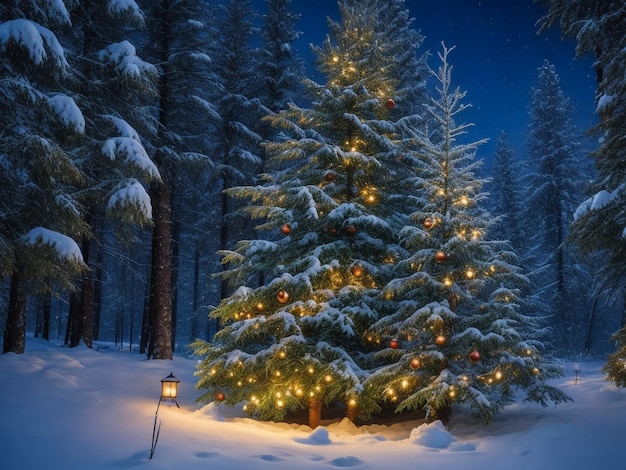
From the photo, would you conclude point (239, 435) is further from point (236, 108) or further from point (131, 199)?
point (236, 108)

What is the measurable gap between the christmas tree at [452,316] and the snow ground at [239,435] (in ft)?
2.04

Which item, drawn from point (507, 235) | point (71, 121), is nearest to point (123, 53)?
point (71, 121)

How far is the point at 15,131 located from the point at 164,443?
6.64 metres

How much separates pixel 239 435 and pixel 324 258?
4065 mm

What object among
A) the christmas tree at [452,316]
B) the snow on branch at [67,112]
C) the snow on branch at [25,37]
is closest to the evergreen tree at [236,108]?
the snow on branch at [67,112]

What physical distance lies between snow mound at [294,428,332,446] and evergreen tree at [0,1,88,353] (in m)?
5.42

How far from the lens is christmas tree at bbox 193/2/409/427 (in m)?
9.10

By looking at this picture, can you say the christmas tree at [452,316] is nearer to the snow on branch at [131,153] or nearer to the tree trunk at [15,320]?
the snow on branch at [131,153]

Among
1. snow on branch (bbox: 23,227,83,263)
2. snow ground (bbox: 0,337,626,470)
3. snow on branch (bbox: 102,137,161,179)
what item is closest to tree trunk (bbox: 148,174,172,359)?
snow on branch (bbox: 102,137,161,179)

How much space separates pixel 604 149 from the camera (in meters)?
9.86

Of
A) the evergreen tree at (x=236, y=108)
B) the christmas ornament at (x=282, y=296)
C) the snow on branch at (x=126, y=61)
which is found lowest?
the christmas ornament at (x=282, y=296)

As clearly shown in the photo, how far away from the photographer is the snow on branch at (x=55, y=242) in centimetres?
879

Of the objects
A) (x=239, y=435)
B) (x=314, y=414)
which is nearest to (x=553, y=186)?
(x=314, y=414)

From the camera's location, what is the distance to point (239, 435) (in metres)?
7.62
